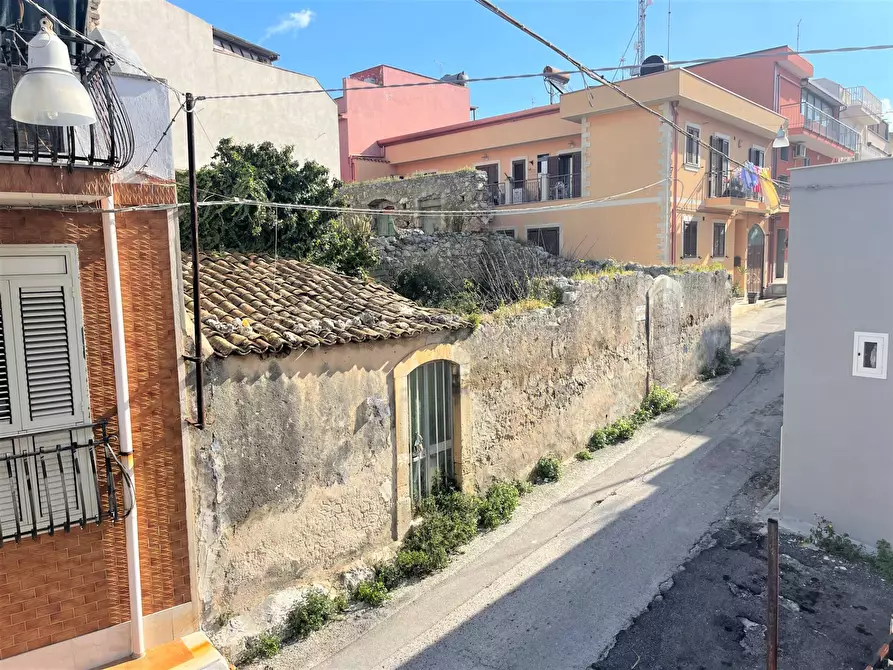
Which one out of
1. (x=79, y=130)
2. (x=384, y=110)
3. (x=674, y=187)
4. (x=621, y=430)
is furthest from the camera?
(x=384, y=110)

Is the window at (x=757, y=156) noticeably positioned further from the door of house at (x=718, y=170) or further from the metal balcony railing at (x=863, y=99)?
the metal balcony railing at (x=863, y=99)

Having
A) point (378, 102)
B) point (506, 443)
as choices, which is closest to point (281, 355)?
point (506, 443)

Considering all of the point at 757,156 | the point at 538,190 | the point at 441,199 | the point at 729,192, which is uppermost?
the point at 757,156

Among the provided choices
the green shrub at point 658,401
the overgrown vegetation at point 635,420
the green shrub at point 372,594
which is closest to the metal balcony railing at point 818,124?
the green shrub at point 658,401

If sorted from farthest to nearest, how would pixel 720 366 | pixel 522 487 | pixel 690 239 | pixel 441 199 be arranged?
1. pixel 690 239
2. pixel 441 199
3. pixel 720 366
4. pixel 522 487

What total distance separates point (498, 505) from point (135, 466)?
5797mm

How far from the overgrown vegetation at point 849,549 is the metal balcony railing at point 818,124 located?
82.6 feet

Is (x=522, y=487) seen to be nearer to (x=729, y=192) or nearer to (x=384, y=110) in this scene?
(x=729, y=192)

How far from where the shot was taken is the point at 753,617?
23.1ft

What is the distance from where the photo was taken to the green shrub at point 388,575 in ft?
26.0

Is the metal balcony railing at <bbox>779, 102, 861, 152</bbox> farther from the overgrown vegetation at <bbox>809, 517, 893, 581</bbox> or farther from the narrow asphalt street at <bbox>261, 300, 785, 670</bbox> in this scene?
the overgrown vegetation at <bbox>809, 517, 893, 581</bbox>

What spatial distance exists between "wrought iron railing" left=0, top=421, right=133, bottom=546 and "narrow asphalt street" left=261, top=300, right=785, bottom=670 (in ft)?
8.68

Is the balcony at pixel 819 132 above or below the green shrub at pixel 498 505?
above

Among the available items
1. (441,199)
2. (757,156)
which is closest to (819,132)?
(757,156)
